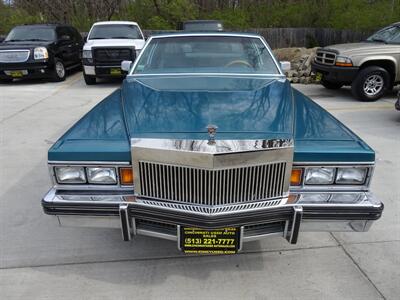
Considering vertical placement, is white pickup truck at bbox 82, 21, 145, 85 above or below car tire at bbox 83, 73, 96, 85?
above

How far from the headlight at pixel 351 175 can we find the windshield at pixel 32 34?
11660 millimetres

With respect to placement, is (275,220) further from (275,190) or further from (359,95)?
(359,95)

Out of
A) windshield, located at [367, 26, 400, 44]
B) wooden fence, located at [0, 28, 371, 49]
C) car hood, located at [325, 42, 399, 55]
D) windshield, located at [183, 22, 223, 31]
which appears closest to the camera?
car hood, located at [325, 42, 399, 55]

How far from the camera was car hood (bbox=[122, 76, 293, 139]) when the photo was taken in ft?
8.12

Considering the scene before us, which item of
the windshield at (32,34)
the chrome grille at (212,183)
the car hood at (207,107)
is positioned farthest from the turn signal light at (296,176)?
the windshield at (32,34)

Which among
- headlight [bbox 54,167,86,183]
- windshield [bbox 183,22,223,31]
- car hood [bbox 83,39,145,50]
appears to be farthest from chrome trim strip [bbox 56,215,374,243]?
windshield [bbox 183,22,223,31]

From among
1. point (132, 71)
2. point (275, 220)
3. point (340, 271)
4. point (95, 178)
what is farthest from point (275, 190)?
point (132, 71)

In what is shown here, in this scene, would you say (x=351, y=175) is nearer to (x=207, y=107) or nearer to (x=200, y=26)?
(x=207, y=107)

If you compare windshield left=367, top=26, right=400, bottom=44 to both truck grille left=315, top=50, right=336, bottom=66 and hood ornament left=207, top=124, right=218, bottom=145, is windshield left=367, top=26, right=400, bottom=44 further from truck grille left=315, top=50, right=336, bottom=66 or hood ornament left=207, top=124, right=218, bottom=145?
hood ornament left=207, top=124, right=218, bottom=145

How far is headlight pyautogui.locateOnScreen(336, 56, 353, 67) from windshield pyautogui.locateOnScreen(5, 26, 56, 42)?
879 centimetres

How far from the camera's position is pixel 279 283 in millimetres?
2785

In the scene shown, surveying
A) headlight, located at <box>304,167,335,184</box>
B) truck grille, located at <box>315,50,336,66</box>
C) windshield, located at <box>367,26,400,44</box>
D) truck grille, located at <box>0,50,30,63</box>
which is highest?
windshield, located at <box>367,26,400,44</box>

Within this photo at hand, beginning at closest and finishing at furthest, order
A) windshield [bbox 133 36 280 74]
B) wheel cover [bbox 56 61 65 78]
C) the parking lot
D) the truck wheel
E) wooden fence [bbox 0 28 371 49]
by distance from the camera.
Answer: the parking lot < windshield [bbox 133 36 280 74] < the truck wheel < wheel cover [bbox 56 61 65 78] < wooden fence [bbox 0 28 371 49]

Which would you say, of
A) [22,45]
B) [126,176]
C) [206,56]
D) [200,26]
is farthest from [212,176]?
[200,26]
